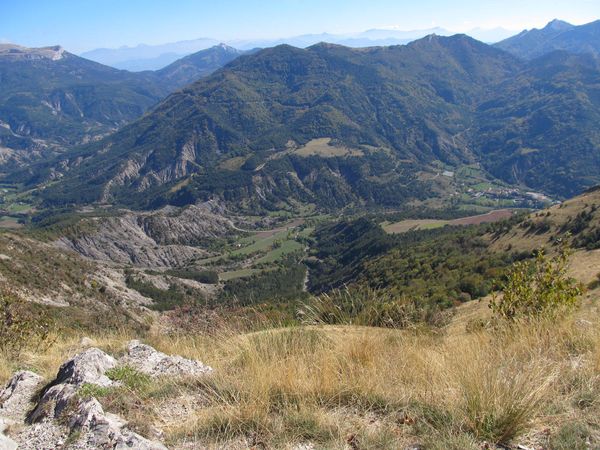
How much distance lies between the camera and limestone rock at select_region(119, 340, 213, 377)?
706 centimetres

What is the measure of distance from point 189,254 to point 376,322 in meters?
165

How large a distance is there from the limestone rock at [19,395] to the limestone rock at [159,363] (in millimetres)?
1475

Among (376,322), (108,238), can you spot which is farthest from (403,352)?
(108,238)

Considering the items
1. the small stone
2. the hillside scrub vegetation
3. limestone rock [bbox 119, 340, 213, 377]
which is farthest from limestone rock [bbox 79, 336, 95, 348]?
the hillside scrub vegetation

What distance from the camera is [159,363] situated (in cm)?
766

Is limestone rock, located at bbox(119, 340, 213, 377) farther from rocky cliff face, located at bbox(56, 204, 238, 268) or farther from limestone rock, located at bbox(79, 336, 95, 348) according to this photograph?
rocky cliff face, located at bbox(56, 204, 238, 268)

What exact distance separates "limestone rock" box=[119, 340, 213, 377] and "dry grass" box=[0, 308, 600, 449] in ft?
1.97

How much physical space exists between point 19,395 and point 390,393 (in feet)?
18.1

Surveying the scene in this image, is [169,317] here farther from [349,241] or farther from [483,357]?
[349,241]

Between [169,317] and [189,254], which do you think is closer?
[169,317]

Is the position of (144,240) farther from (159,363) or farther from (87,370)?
(87,370)

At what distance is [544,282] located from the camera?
8891mm

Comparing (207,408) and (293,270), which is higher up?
(207,408)

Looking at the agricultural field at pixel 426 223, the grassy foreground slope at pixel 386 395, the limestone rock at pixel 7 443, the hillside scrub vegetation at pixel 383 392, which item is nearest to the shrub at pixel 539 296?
the hillside scrub vegetation at pixel 383 392
